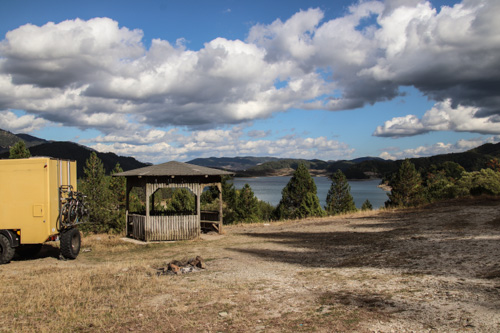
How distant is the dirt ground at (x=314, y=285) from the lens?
532 cm

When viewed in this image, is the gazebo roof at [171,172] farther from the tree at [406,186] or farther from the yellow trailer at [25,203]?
the tree at [406,186]

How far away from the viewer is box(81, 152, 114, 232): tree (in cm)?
3991

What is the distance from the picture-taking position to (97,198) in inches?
1610

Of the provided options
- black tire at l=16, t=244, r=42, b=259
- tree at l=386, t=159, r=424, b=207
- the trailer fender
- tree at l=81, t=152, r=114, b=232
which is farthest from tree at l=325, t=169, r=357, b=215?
the trailer fender

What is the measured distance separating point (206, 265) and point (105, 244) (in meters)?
7.39

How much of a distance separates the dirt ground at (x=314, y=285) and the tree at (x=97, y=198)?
2750cm

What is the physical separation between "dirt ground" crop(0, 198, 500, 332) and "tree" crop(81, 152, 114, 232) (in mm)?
27498

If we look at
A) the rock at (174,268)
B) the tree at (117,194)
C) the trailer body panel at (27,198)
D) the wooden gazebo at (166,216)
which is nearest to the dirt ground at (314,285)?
the rock at (174,268)

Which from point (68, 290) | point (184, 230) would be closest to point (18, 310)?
point (68, 290)

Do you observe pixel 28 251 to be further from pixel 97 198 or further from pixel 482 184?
pixel 482 184

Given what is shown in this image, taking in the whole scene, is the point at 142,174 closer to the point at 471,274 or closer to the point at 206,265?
the point at 206,265

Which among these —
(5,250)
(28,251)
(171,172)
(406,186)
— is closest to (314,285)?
(5,250)

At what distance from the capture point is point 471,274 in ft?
23.6

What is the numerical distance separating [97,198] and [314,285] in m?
38.6
